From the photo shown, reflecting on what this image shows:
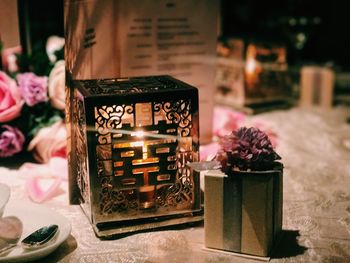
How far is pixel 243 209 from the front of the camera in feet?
3.53

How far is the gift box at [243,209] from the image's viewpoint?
3.48 ft

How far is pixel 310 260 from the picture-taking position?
109 centimetres

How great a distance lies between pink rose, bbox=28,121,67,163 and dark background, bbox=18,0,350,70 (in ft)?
2.94

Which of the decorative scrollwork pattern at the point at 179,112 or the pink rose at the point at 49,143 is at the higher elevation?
the decorative scrollwork pattern at the point at 179,112

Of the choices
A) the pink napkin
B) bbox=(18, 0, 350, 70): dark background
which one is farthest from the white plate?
bbox=(18, 0, 350, 70): dark background

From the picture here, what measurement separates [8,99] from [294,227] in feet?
2.88

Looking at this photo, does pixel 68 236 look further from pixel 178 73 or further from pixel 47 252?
pixel 178 73

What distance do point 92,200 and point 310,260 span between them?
1.55 feet

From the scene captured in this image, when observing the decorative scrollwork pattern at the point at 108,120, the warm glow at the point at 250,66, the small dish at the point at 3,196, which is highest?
the warm glow at the point at 250,66

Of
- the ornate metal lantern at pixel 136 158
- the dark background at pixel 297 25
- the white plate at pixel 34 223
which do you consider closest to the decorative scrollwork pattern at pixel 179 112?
the ornate metal lantern at pixel 136 158

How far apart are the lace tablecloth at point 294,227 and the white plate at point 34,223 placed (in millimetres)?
42

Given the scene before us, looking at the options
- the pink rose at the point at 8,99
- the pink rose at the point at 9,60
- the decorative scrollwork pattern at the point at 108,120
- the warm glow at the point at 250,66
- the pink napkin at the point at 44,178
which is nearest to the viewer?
the decorative scrollwork pattern at the point at 108,120

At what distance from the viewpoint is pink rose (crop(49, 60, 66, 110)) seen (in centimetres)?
163

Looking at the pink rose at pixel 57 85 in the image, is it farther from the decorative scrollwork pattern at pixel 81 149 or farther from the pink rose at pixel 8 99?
the decorative scrollwork pattern at pixel 81 149
